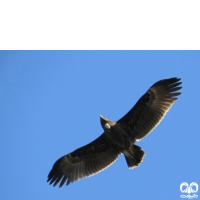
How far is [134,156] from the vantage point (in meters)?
10.6

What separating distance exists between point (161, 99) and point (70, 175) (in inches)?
159

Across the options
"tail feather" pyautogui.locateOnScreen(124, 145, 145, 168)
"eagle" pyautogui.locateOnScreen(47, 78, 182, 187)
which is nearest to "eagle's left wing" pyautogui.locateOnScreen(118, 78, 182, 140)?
"eagle" pyautogui.locateOnScreen(47, 78, 182, 187)

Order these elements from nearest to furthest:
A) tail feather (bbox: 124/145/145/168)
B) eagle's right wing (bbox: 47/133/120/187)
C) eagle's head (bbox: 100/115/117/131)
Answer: tail feather (bbox: 124/145/145/168)
eagle's head (bbox: 100/115/117/131)
eagle's right wing (bbox: 47/133/120/187)

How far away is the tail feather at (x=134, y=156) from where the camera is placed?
10.5 m

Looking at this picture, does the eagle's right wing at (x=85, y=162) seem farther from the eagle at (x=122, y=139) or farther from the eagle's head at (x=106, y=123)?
the eagle's head at (x=106, y=123)

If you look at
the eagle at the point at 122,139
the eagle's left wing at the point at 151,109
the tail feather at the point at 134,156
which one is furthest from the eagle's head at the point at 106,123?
the tail feather at the point at 134,156

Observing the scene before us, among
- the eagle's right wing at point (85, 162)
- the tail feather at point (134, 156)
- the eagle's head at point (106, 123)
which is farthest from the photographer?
the eagle's right wing at point (85, 162)

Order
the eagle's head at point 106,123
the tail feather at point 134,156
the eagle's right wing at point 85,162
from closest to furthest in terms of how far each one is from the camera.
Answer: the tail feather at point 134,156, the eagle's head at point 106,123, the eagle's right wing at point 85,162

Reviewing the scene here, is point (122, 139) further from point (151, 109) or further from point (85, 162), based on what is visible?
point (85, 162)

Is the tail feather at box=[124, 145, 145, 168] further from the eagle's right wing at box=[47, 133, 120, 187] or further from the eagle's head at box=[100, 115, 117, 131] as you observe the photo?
the eagle's head at box=[100, 115, 117, 131]

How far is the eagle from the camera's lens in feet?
35.1

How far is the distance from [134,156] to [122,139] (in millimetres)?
658

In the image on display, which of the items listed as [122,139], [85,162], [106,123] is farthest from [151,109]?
[85,162]

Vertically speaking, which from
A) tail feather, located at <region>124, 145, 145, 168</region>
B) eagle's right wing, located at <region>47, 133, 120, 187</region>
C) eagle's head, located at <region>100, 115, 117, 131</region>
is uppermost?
eagle's head, located at <region>100, 115, 117, 131</region>
